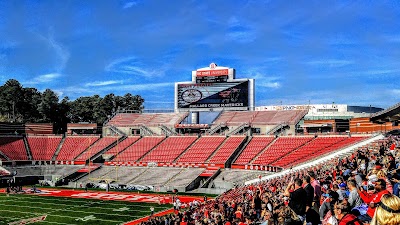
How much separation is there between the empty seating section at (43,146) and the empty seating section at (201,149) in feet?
66.8

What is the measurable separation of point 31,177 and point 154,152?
15978mm

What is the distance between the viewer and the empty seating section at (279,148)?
44.3m

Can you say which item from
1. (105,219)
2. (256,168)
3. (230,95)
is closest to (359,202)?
→ (105,219)

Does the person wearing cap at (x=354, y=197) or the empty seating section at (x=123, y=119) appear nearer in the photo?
the person wearing cap at (x=354, y=197)

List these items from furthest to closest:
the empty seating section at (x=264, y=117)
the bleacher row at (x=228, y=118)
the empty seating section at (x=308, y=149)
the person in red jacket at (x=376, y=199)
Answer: the empty seating section at (x=264, y=117), the bleacher row at (x=228, y=118), the empty seating section at (x=308, y=149), the person in red jacket at (x=376, y=199)

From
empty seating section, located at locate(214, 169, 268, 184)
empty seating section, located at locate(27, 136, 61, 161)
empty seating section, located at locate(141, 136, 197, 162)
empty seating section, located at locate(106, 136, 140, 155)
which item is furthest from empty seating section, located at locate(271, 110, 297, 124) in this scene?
empty seating section, located at locate(27, 136, 61, 161)

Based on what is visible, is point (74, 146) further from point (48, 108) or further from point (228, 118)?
point (48, 108)

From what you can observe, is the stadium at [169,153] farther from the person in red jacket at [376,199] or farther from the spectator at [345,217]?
the spectator at [345,217]

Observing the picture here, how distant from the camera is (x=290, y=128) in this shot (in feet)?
174

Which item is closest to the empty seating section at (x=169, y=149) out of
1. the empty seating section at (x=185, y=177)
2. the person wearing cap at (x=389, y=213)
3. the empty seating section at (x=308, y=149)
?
→ the empty seating section at (x=185, y=177)

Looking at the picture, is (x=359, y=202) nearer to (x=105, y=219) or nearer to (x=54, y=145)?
(x=105, y=219)

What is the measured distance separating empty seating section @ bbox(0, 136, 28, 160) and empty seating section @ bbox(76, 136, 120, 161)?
7.89 metres

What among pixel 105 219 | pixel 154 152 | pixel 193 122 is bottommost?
pixel 105 219

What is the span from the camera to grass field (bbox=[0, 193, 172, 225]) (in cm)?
2833
